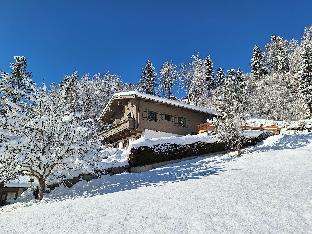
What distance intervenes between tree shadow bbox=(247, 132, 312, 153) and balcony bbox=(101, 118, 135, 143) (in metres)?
14.1

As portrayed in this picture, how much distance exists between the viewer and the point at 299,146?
3312cm

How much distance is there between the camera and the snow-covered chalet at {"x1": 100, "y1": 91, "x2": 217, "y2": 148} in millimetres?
44375

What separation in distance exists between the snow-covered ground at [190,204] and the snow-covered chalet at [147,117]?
17.1 meters

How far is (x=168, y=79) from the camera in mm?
100562

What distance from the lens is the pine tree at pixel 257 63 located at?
11397 cm

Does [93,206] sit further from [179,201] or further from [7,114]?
[7,114]

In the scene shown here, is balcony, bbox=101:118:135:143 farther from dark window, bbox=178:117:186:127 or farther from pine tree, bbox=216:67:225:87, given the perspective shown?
pine tree, bbox=216:67:225:87

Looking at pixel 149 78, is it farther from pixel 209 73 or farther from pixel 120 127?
pixel 120 127

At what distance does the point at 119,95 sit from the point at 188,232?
3392 cm

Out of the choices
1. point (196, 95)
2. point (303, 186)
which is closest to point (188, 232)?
point (303, 186)

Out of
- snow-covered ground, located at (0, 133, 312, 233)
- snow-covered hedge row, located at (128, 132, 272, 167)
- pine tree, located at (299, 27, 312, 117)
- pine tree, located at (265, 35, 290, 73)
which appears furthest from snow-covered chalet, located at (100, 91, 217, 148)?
pine tree, located at (265, 35, 290, 73)

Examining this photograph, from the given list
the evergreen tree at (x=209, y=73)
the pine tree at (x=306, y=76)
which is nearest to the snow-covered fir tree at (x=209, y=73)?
the evergreen tree at (x=209, y=73)

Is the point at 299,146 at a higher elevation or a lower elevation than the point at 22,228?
higher

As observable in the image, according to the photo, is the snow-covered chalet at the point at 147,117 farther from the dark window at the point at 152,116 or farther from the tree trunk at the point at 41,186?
the tree trunk at the point at 41,186
